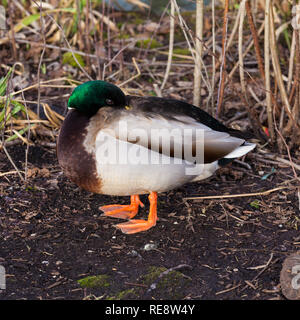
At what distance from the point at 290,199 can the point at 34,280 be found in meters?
1.81

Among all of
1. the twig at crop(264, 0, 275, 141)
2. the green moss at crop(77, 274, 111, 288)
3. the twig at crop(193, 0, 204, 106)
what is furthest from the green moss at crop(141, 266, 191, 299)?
the twig at crop(193, 0, 204, 106)

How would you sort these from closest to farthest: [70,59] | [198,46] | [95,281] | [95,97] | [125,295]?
[125,295] < [95,281] < [95,97] < [198,46] < [70,59]

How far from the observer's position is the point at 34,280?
3068 mm

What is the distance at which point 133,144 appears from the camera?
333cm

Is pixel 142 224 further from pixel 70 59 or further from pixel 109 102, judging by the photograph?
pixel 70 59

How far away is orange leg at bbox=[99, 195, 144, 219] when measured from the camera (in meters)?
3.77

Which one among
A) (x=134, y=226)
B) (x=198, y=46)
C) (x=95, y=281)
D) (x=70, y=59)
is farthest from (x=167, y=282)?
(x=70, y=59)

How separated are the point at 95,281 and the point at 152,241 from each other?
563 mm

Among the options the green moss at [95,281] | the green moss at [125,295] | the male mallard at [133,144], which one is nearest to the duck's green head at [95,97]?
the male mallard at [133,144]

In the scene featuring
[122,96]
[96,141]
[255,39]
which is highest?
[255,39]

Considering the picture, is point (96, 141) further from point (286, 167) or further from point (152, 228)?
point (286, 167)

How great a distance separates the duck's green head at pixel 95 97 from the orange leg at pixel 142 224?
643 mm
